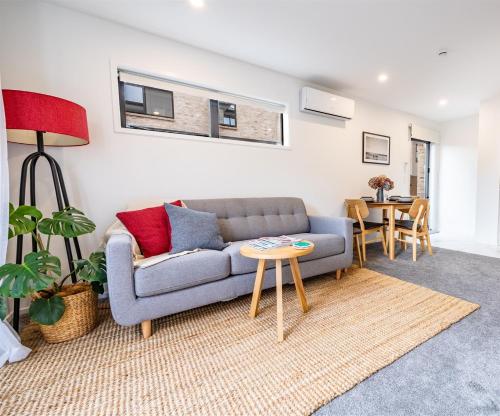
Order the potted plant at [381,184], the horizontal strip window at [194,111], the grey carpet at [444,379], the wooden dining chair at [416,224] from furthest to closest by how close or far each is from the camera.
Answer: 1. the potted plant at [381,184]
2. the wooden dining chair at [416,224]
3. the horizontal strip window at [194,111]
4. the grey carpet at [444,379]

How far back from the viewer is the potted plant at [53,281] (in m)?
1.21

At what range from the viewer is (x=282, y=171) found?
308cm

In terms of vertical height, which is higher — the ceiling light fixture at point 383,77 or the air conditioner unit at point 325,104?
the ceiling light fixture at point 383,77

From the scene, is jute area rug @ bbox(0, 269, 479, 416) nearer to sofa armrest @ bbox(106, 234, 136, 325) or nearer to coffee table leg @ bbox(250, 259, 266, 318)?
coffee table leg @ bbox(250, 259, 266, 318)

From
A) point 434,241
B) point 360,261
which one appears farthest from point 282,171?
point 434,241

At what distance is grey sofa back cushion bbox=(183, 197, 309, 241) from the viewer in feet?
7.66

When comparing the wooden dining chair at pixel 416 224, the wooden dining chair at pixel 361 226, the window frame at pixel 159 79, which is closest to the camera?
the window frame at pixel 159 79

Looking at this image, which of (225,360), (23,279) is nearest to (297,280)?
(225,360)

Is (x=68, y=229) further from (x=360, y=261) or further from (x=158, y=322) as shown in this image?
(x=360, y=261)

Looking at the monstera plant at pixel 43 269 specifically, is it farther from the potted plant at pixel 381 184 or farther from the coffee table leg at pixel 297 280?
the potted plant at pixel 381 184

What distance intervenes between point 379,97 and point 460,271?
9.06 ft

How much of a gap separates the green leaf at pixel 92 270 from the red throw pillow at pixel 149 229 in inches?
12.1

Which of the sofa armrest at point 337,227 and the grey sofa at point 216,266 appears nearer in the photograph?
the grey sofa at point 216,266

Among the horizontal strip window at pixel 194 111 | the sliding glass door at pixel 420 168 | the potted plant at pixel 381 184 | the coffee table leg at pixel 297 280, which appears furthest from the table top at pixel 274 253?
the sliding glass door at pixel 420 168
